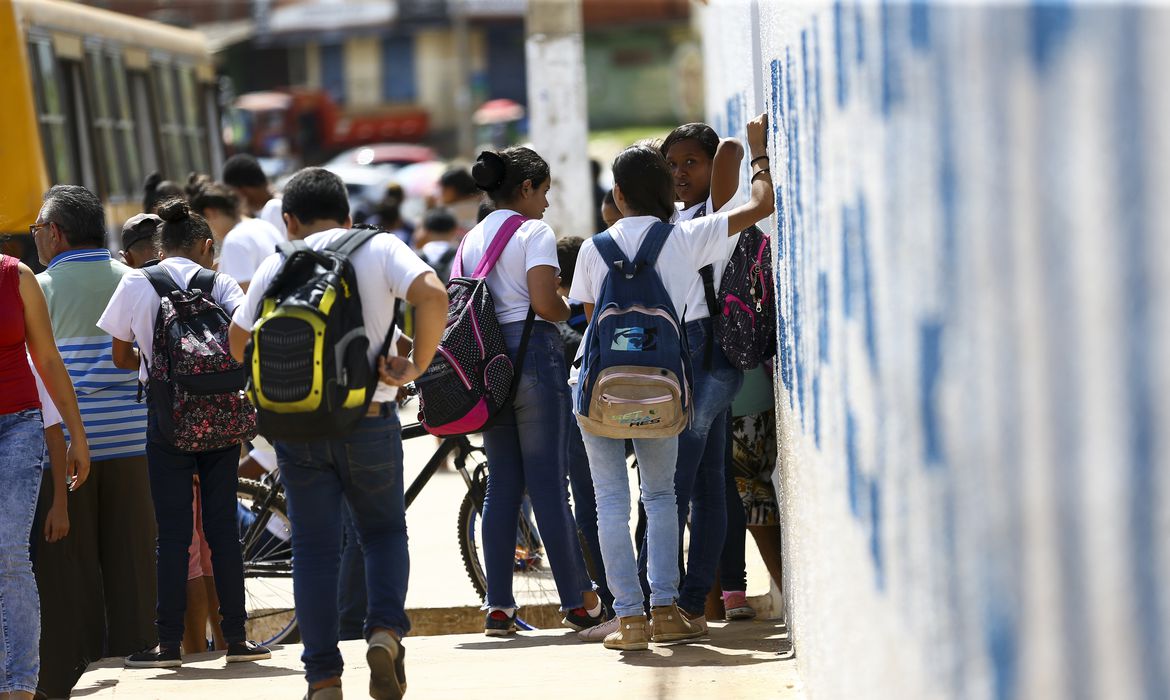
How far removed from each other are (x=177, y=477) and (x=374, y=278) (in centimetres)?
157

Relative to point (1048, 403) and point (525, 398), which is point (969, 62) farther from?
point (525, 398)

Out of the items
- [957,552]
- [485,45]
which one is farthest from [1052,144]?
[485,45]

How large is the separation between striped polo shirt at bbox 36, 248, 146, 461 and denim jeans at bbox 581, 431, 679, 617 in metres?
1.85

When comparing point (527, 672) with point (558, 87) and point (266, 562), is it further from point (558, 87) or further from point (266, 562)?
point (558, 87)

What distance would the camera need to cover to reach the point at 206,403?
5.52 m

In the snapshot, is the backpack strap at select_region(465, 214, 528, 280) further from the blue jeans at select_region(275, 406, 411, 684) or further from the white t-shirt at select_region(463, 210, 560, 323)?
the blue jeans at select_region(275, 406, 411, 684)

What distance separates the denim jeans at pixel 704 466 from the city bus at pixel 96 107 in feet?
10.2

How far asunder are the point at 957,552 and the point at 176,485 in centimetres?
394

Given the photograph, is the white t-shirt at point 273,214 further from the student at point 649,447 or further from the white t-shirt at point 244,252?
the student at point 649,447

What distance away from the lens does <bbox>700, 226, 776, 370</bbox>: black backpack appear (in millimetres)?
5379

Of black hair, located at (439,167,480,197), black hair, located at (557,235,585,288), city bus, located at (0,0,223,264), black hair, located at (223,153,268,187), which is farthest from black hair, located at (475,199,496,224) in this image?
black hair, located at (439,167,480,197)

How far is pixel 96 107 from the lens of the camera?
12023mm

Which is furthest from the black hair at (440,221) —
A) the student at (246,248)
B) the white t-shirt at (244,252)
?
the white t-shirt at (244,252)

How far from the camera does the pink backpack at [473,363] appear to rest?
17.9ft
